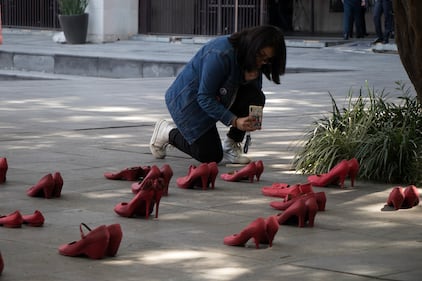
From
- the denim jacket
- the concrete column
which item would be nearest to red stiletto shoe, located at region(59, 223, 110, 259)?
the denim jacket

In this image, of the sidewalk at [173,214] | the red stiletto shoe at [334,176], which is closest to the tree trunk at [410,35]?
the sidewalk at [173,214]

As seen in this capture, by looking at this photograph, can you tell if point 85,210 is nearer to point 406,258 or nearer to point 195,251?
point 195,251

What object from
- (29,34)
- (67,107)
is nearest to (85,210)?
(67,107)

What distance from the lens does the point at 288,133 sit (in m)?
10.3

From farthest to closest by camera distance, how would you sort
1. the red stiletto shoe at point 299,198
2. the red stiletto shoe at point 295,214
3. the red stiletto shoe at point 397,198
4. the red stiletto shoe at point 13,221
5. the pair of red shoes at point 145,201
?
1. the red stiletto shoe at point 397,198
2. the red stiletto shoe at point 299,198
3. the pair of red shoes at point 145,201
4. the red stiletto shoe at point 295,214
5. the red stiletto shoe at point 13,221

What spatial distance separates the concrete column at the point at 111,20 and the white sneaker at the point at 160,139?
1861 cm

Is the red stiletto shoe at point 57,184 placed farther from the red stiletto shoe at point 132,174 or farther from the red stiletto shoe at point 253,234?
the red stiletto shoe at point 253,234

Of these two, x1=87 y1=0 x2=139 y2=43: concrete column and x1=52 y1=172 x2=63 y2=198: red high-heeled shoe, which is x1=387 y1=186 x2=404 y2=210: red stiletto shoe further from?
x1=87 y1=0 x2=139 y2=43: concrete column

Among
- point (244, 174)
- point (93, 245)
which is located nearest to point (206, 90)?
point (244, 174)

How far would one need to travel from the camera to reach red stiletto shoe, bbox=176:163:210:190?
7163 mm

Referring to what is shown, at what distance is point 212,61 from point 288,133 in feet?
8.52

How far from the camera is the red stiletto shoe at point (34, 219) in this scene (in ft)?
19.5

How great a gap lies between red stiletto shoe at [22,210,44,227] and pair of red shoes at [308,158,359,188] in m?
2.24

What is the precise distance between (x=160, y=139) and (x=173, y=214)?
7.23 ft
